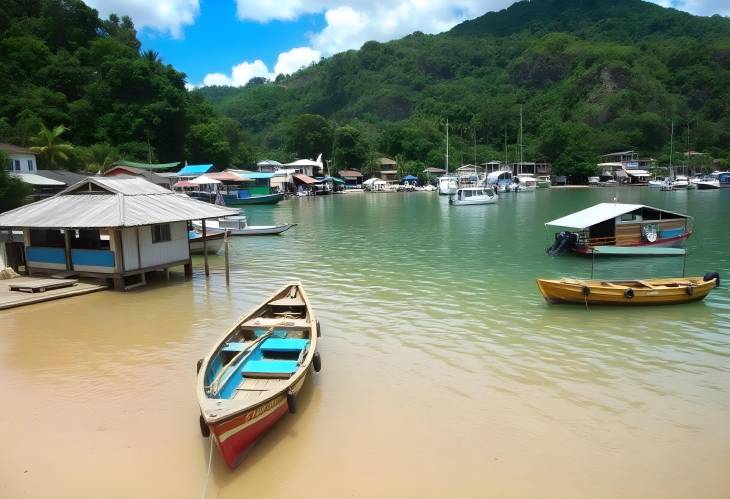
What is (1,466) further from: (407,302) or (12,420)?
(407,302)

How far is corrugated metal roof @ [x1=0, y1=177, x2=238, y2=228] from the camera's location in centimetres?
1697

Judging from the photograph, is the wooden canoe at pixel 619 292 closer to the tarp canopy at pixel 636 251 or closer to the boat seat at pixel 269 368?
the tarp canopy at pixel 636 251

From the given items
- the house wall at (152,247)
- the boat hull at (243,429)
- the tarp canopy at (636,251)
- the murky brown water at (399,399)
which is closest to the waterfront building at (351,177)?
the tarp canopy at (636,251)

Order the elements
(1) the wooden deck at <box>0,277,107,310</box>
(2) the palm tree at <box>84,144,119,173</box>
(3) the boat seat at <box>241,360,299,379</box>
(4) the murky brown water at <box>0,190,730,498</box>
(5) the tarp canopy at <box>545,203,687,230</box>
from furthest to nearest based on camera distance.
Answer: (2) the palm tree at <box>84,144,119,173</box>
(5) the tarp canopy at <box>545,203,687,230</box>
(1) the wooden deck at <box>0,277,107,310</box>
(3) the boat seat at <box>241,360,299,379</box>
(4) the murky brown water at <box>0,190,730,498</box>

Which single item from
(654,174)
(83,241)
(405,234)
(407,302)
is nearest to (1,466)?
(407,302)

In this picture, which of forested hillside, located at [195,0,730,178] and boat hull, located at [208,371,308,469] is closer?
boat hull, located at [208,371,308,469]

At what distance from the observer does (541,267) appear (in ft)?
74.6

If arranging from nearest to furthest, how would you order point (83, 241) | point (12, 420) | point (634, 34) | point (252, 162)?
1. point (12, 420)
2. point (83, 241)
3. point (252, 162)
4. point (634, 34)

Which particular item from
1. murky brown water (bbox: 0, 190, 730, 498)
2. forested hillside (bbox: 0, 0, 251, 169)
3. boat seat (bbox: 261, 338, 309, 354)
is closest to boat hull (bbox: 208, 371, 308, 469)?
murky brown water (bbox: 0, 190, 730, 498)

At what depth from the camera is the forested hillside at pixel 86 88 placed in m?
62.3

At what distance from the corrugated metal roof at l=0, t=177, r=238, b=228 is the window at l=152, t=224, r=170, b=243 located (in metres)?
0.78

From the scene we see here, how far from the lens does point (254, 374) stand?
366 inches

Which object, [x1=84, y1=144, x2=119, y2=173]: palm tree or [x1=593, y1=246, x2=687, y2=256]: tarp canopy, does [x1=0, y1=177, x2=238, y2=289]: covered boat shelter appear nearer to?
[x1=593, y1=246, x2=687, y2=256]: tarp canopy

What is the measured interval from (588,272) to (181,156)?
225ft
